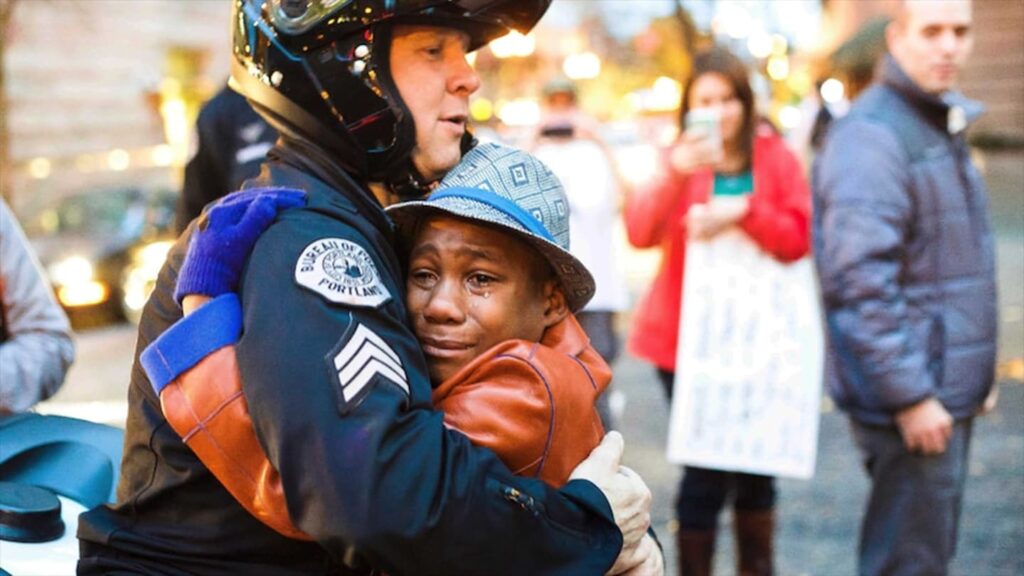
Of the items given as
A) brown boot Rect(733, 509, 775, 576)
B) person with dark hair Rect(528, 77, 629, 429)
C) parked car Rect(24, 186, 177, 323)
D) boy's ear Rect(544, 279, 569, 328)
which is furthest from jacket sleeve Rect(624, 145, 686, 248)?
parked car Rect(24, 186, 177, 323)

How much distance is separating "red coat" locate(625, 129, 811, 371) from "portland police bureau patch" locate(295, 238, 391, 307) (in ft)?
10.1

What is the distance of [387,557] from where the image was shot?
162cm

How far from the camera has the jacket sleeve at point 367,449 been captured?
62.5 inches

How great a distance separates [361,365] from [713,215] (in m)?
3.19

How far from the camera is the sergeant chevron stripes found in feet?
5.29

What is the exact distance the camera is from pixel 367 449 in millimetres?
1583

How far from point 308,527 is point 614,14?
45.3m

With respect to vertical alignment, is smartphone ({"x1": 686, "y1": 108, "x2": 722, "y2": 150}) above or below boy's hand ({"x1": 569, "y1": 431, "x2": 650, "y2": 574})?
above

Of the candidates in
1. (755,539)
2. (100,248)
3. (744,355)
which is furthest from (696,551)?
(100,248)

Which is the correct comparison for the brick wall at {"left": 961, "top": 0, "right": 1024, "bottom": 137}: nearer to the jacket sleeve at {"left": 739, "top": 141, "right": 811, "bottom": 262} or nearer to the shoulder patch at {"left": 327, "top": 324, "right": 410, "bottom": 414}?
the jacket sleeve at {"left": 739, "top": 141, "right": 811, "bottom": 262}

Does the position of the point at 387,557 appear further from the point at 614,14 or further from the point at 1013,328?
the point at 614,14

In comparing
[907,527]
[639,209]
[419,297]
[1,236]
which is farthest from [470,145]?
[639,209]

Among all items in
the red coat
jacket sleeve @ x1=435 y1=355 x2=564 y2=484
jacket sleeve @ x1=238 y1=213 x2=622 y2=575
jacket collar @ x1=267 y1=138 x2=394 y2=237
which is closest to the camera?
jacket sleeve @ x1=238 y1=213 x2=622 y2=575

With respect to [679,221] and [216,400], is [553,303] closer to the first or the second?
[216,400]
